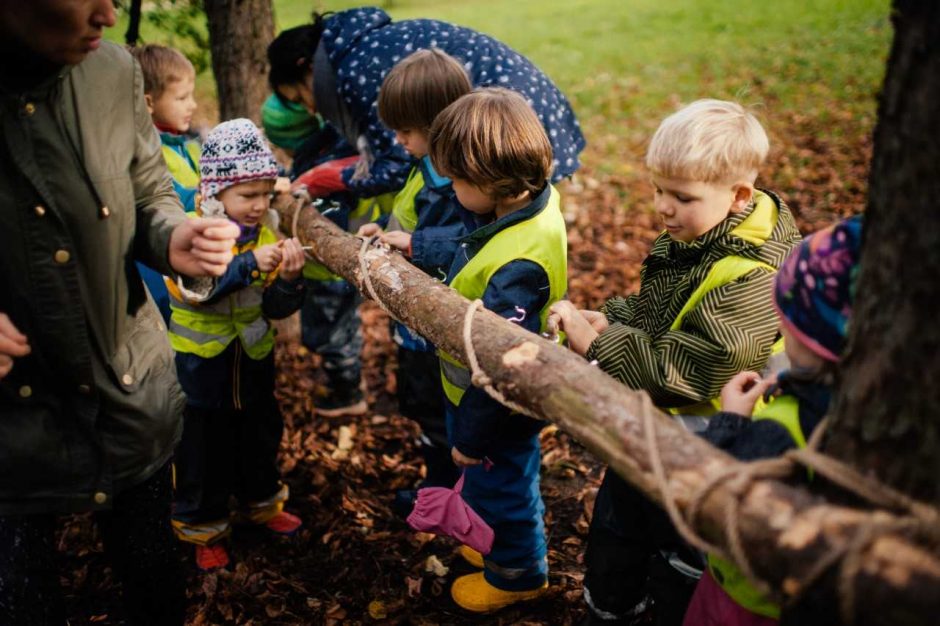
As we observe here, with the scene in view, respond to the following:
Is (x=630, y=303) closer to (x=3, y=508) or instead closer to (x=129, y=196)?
(x=129, y=196)

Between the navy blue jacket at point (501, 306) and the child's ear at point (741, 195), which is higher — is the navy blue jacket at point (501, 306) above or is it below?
below

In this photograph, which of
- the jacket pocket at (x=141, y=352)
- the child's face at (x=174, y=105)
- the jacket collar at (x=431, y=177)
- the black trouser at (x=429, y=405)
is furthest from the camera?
the child's face at (x=174, y=105)

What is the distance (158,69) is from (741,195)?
127 inches

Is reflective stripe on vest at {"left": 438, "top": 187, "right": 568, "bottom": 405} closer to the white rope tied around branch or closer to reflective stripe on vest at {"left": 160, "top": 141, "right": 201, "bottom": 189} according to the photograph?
the white rope tied around branch

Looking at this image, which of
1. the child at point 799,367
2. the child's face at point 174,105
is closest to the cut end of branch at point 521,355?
the child at point 799,367

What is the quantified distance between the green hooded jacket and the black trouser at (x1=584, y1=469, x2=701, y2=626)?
0.40 metres

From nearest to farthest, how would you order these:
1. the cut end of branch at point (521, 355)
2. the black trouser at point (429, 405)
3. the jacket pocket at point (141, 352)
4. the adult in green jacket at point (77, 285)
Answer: the adult in green jacket at point (77, 285)
the cut end of branch at point (521, 355)
the jacket pocket at point (141, 352)
the black trouser at point (429, 405)

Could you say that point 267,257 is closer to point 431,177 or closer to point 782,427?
point 431,177

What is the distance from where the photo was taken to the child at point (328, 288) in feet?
15.3

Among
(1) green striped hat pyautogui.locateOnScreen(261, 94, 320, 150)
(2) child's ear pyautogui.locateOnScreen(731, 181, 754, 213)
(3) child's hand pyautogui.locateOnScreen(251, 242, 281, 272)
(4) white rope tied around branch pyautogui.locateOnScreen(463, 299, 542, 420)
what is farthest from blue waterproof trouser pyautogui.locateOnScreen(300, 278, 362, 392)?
(2) child's ear pyautogui.locateOnScreen(731, 181, 754, 213)

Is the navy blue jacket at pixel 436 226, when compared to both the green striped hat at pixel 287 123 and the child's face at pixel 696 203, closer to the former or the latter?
the child's face at pixel 696 203

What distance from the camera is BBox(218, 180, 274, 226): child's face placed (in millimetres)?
3566

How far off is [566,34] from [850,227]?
16803 mm

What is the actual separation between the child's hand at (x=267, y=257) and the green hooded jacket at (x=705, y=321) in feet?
4.80
